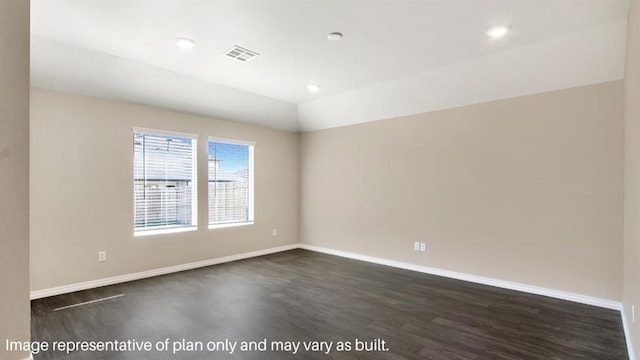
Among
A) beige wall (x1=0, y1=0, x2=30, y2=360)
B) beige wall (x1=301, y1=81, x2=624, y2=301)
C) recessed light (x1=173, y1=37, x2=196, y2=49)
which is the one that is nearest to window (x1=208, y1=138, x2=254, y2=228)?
beige wall (x1=301, y1=81, x2=624, y2=301)

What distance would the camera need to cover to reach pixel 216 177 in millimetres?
5500

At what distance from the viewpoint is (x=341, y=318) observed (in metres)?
3.14

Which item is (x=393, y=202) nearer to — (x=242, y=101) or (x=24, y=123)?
(x=242, y=101)

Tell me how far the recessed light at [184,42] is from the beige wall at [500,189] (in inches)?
127

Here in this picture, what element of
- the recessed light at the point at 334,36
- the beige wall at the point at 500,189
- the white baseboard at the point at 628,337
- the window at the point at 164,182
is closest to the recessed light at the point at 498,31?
the beige wall at the point at 500,189

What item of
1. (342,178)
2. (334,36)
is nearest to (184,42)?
(334,36)

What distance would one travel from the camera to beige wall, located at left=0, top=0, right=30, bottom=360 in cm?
134

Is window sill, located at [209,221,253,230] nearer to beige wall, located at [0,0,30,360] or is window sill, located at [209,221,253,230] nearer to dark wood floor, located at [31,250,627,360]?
dark wood floor, located at [31,250,627,360]

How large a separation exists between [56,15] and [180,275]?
344 centimetres

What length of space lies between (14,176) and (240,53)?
8.84 ft

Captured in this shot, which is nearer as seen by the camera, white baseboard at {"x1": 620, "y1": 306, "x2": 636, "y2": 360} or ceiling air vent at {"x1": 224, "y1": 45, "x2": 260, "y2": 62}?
white baseboard at {"x1": 620, "y1": 306, "x2": 636, "y2": 360}

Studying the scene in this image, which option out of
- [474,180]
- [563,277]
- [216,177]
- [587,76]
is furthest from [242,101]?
[563,277]

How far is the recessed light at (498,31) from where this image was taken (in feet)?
9.81

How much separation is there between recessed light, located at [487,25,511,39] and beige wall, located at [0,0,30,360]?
3.50 m
